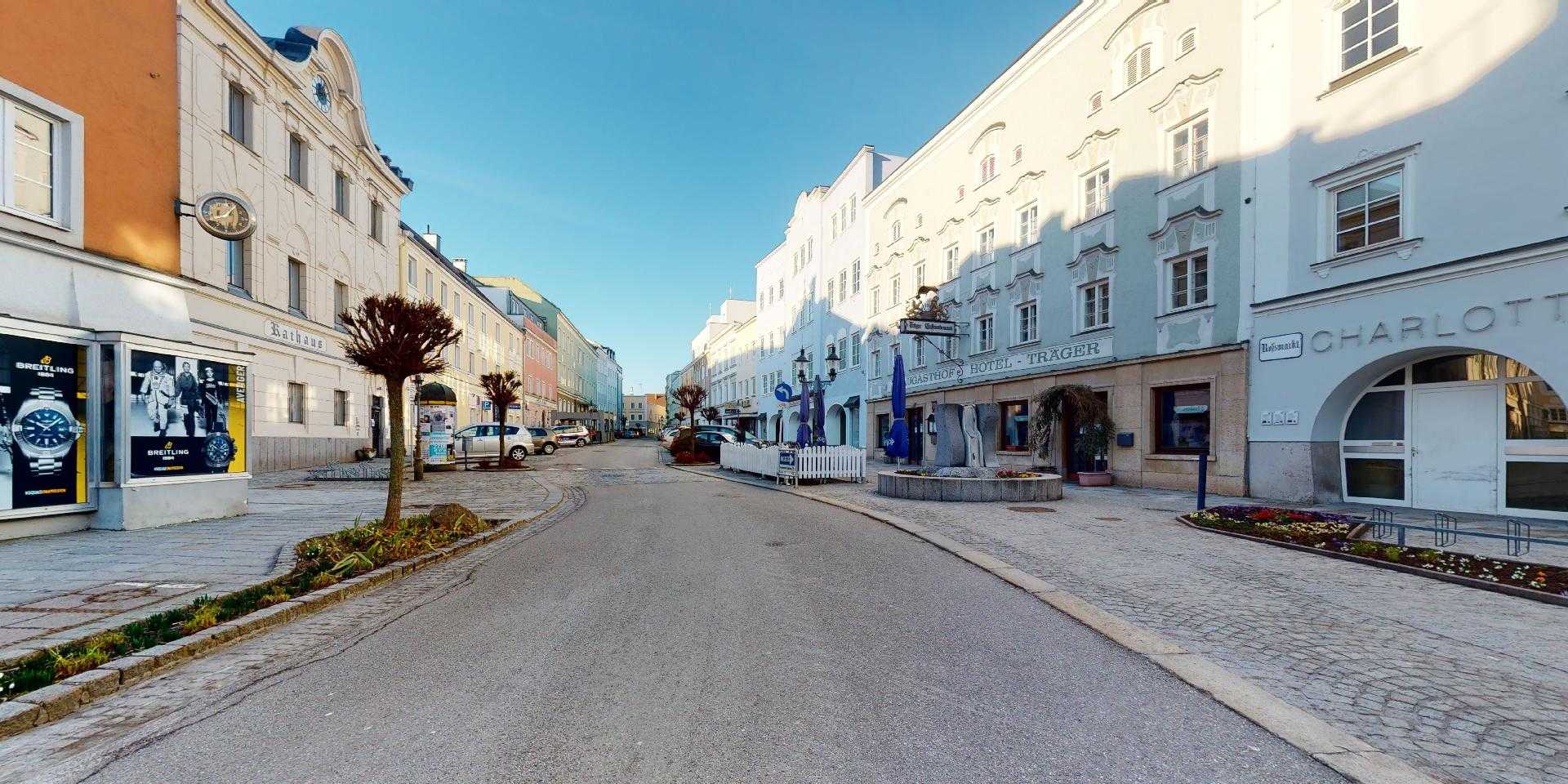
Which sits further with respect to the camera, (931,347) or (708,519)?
(931,347)

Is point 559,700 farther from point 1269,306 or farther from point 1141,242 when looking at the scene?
point 1141,242

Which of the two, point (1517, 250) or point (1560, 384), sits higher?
point (1517, 250)

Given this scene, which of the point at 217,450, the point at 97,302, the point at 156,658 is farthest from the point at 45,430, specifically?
the point at 156,658

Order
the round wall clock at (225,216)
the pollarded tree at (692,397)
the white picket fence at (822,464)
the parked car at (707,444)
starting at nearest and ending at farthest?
the round wall clock at (225,216)
the white picket fence at (822,464)
the parked car at (707,444)
the pollarded tree at (692,397)

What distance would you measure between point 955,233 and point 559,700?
24.7 m

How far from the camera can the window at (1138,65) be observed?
1736cm

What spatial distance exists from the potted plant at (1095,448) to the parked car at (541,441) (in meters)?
27.7

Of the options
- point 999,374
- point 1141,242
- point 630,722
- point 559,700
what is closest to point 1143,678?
point 630,722

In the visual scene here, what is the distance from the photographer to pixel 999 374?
22500 millimetres

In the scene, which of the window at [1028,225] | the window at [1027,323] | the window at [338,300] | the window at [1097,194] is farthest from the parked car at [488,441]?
the window at [1097,194]

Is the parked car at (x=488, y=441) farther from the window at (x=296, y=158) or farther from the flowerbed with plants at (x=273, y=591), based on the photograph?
the flowerbed with plants at (x=273, y=591)

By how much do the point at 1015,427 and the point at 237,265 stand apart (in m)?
23.4

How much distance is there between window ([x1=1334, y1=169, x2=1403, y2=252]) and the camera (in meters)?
12.0

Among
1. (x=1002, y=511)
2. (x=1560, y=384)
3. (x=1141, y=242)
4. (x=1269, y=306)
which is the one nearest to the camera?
(x=1560, y=384)
